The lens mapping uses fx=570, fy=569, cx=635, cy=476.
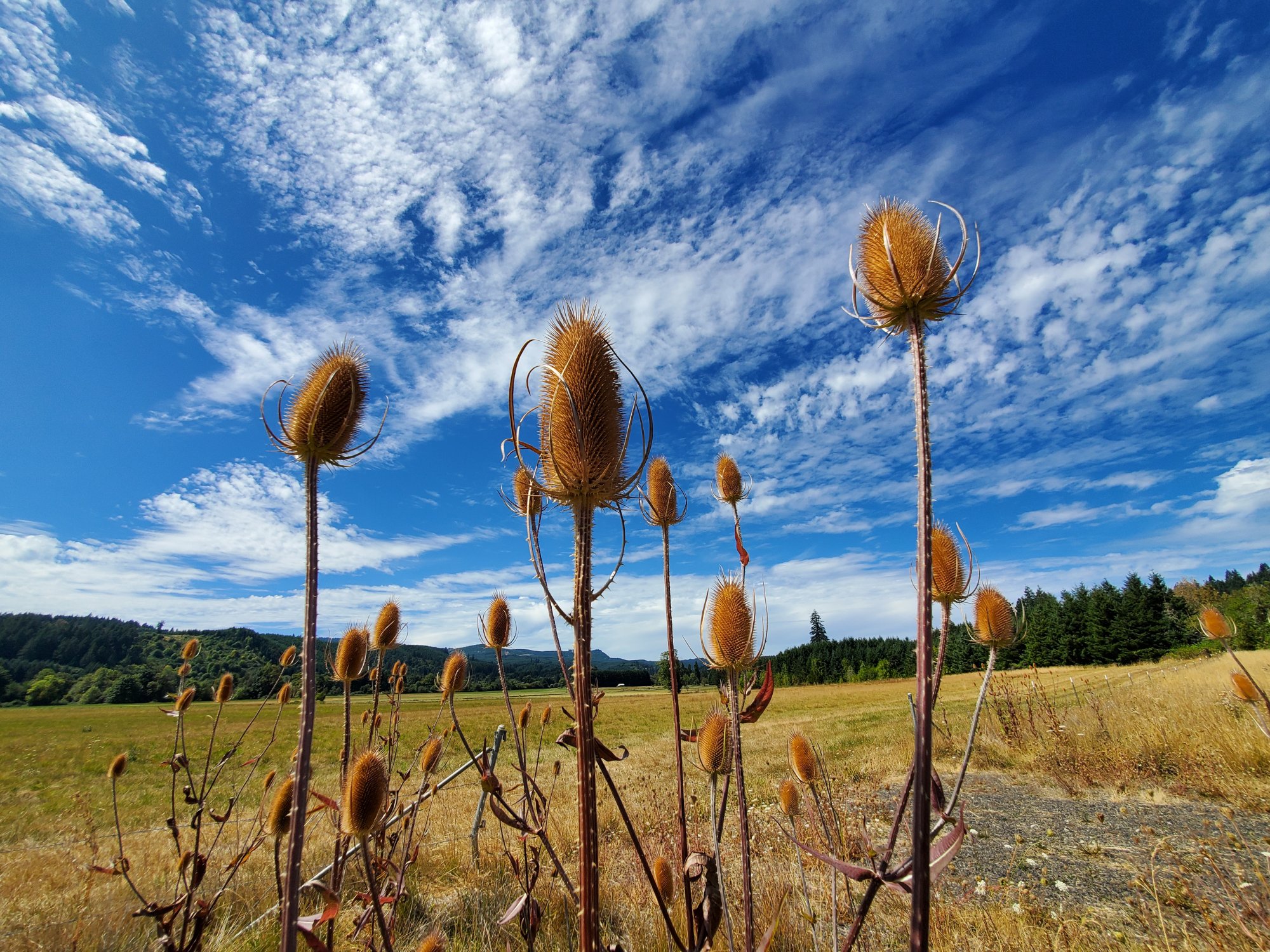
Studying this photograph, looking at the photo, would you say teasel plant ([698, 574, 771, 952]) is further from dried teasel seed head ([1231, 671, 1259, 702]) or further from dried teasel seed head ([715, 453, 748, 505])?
dried teasel seed head ([1231, 671, 1259, 702])

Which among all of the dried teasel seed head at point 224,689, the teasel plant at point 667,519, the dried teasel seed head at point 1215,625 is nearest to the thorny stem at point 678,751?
the teasel plant at point 667,519

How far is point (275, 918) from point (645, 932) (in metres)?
3.55

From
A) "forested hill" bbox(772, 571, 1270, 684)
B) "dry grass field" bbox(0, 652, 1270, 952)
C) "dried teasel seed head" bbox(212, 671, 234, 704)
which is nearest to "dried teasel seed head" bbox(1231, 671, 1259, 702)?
"dry grass field" bbox(0, 652, 1270, 952)

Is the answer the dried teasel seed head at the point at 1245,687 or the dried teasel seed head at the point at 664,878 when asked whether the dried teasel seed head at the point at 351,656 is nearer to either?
the dried teasel seed head at the point at 664,878

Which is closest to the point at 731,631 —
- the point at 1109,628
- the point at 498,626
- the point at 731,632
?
the point at 731,632

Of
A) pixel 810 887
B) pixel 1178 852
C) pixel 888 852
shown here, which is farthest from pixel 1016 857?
pixel 888 852

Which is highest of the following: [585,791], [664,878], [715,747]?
[585,791]

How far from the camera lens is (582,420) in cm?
218

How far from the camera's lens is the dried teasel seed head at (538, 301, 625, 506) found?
2.08 metres

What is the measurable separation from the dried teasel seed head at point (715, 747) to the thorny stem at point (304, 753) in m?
2.18

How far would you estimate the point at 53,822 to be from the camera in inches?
671

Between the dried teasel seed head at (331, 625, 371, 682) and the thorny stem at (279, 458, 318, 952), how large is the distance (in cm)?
201

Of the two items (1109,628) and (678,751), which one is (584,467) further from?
(1109,628)

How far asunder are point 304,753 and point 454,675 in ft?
9.53
